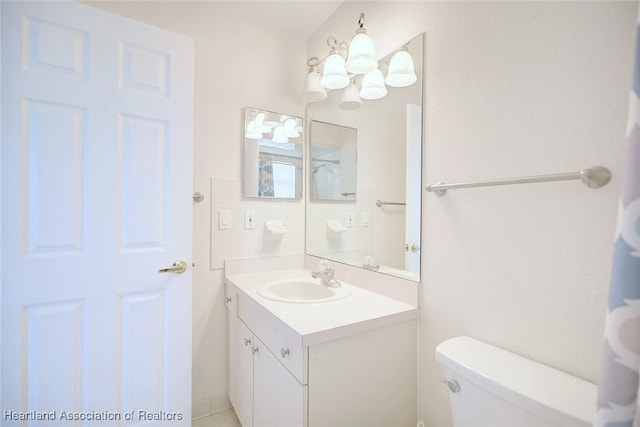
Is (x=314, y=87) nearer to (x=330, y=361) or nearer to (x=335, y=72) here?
(x=335, y=72)

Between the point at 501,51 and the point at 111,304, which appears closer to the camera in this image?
the point at 501,51

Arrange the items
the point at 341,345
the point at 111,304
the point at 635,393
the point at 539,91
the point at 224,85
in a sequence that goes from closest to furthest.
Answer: the point at 635,393 < the point at 539,91 < the point at 341,345 < the point at 111,304 < the point at 224,85

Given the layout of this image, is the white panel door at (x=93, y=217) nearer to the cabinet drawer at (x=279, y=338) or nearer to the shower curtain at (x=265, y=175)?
the cabinet drawer at (x=279, y=338)

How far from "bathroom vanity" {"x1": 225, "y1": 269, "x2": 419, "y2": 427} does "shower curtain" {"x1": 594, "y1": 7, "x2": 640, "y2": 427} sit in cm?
67

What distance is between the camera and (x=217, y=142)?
1.71m

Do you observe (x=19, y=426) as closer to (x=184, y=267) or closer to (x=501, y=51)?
(x=184, y=267)

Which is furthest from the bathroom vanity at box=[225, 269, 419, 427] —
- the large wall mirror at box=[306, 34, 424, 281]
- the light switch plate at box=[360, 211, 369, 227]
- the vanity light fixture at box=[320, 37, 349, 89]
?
the vanity light fixture at box=[320, 37, 349, 89]

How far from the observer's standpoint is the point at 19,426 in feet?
3.54

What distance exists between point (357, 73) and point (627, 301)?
1276mm

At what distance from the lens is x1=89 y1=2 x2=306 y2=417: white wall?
1651mm

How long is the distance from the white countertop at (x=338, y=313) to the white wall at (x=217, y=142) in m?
0.37

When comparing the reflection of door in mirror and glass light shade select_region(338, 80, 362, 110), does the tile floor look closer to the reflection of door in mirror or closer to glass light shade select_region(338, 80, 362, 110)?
the reflection of door in mirror

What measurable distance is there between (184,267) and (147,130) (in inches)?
26.0

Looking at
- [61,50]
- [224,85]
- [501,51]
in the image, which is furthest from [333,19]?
[61,50]
